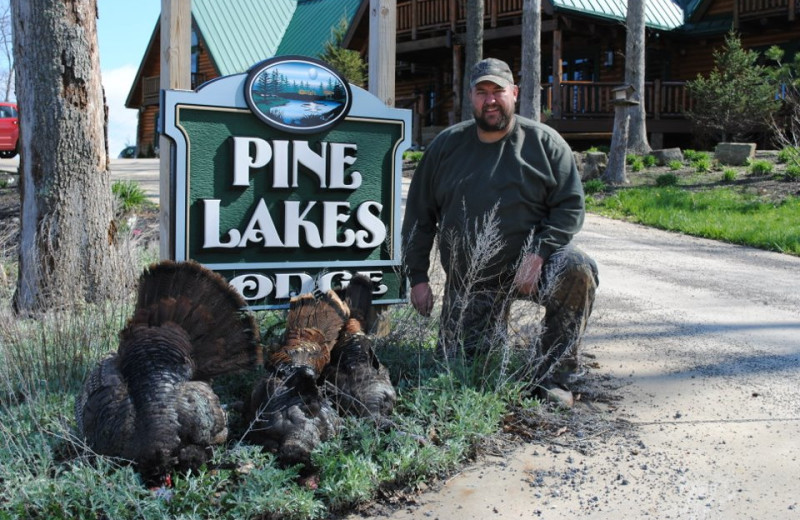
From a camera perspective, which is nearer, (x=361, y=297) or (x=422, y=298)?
(x=361, y=297)

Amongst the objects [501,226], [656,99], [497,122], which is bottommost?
[501,226]

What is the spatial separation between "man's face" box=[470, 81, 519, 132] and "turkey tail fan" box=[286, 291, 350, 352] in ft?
4.01

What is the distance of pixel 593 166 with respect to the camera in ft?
52.8

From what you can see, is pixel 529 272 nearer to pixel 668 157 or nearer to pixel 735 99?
pixel 668 157

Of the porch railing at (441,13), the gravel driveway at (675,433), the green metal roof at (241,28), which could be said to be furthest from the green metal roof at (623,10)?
the gravel driveway at (675,433)

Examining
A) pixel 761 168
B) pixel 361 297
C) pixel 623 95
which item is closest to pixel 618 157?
pixel 623 95

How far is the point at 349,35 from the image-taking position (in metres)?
26.0

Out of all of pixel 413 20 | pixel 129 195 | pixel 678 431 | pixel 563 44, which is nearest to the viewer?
pixel 678 431

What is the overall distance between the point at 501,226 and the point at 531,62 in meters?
12.3

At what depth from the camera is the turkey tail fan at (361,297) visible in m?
4.22

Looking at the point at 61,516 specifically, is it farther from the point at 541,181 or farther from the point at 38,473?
the point at 541,181

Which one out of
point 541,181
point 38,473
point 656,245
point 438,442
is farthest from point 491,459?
point 656,245

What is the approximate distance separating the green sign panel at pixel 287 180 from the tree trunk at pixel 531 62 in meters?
11.2

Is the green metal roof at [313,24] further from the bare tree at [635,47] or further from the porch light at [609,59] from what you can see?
the bare tree at [635,47]
